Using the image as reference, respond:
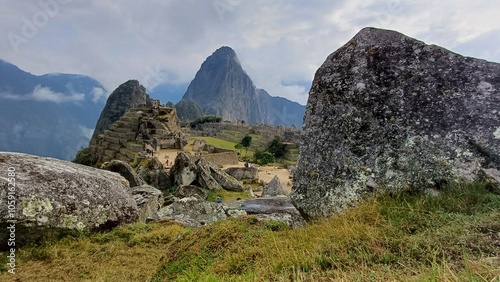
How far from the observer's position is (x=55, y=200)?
20.8ft

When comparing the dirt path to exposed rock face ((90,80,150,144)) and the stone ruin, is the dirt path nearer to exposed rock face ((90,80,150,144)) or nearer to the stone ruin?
the stone ruin

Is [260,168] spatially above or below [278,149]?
below

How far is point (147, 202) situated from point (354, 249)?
900cm

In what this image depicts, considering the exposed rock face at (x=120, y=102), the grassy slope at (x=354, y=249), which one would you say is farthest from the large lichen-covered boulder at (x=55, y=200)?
the exposed rock face at (x=120, y=102)

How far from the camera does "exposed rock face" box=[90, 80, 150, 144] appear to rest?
12800cm

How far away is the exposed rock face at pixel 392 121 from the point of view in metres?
3.64

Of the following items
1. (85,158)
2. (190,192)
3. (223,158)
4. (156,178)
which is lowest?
(85,158)

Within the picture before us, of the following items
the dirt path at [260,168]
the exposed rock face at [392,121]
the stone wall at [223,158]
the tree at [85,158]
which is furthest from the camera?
the tree at [85,158]

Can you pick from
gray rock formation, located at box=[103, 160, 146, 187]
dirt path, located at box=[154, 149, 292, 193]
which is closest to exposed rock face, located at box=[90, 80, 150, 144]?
dirt path, located at box=[154, 149, 292, 193]

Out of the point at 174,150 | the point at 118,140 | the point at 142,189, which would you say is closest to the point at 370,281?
the point at 142,189

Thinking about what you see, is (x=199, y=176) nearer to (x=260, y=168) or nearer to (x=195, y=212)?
(x=195, y=212)

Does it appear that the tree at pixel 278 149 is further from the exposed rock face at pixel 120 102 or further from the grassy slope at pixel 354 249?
the exposed rock face at pixel 120 102

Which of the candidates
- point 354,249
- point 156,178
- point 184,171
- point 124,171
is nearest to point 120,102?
point 156,178

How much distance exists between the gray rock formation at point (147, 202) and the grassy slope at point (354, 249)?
166 inches
